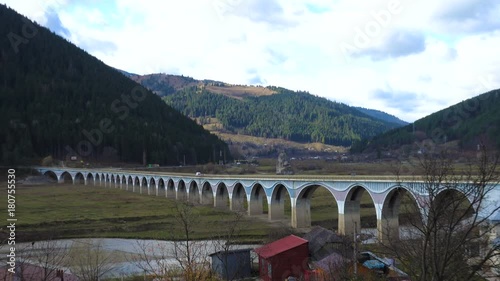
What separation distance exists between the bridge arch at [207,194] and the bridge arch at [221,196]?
3.76 meters

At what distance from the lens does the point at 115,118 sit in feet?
502

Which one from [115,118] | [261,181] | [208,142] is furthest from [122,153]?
[261,181]

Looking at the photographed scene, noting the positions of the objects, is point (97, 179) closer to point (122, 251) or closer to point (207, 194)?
point (207, 194)

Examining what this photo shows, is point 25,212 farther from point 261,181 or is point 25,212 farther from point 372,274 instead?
point 372,274

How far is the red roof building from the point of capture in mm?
24375

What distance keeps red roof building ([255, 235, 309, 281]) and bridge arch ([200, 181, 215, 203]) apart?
3891cm

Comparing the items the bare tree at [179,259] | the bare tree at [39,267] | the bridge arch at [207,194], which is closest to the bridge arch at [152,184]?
the bridge arch at [207,194]

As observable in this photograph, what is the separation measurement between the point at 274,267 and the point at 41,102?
144537 millimetres

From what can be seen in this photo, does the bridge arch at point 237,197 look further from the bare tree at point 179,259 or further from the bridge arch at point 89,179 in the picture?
the bridge arch at point 89,179

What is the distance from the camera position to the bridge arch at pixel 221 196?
6072 cm

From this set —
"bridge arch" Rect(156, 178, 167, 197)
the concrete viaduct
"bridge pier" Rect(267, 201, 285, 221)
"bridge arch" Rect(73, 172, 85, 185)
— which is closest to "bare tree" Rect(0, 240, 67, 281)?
the concrete viaduct

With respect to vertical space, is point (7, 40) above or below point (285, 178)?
above

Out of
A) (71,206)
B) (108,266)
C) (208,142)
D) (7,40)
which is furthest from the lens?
(7,40)

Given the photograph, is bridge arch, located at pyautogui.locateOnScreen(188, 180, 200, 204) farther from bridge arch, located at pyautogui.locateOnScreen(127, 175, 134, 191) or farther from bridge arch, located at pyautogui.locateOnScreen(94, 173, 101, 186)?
bridge arch, located at pyautogui.locateOnScreen(94, 173, 101, 186)
